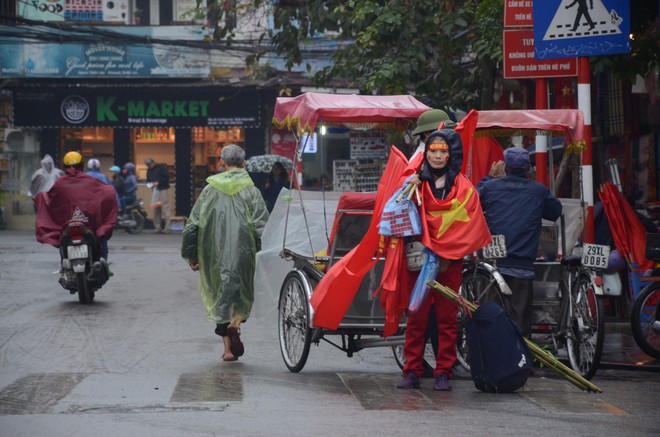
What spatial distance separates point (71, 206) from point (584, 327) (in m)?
7.55

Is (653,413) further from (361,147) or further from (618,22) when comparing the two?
(361,147)

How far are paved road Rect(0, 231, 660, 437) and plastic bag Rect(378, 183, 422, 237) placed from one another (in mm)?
1129

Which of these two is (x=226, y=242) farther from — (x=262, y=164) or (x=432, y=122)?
(x=262, y=164)

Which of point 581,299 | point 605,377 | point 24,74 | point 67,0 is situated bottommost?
point 605,377

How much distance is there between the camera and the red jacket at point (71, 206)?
14.5m

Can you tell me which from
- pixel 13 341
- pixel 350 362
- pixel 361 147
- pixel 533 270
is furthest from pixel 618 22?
pixel 361 147

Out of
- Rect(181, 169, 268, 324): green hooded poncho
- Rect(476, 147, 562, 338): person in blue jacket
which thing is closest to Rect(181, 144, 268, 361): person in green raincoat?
Rect(181, 169, 268, 324): green hooded poncho

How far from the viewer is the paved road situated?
6.83 meters

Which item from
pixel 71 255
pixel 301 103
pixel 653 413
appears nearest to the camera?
pixel 653 413

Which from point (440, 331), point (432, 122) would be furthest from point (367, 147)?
point (440, 331)

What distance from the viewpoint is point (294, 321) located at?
374 inches

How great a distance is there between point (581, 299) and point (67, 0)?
2555cm

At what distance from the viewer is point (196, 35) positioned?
32000mm

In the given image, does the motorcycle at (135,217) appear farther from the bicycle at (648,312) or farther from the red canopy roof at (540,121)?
the bicycle at (648,312)
